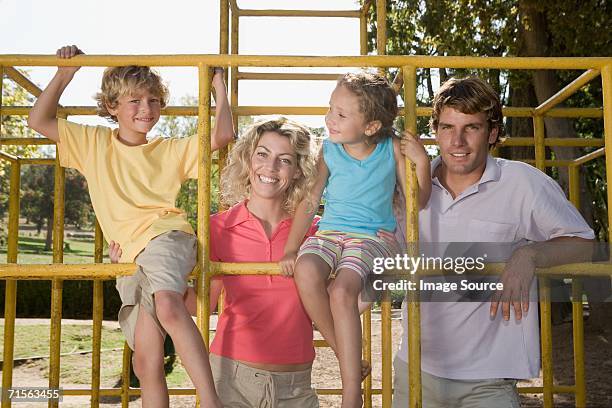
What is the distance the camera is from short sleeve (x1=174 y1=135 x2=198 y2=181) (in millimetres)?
2396

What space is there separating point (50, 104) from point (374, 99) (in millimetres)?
1034

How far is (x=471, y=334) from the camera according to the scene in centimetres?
223

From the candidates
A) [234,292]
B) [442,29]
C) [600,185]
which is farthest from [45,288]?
[234,292]

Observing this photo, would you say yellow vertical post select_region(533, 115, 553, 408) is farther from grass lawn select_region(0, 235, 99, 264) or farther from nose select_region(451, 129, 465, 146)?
grass lawn select_region(0, 235, 99, 264)

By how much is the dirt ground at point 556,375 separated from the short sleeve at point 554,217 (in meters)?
4.97

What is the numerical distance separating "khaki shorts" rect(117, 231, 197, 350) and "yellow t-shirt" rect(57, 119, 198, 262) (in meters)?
0.07

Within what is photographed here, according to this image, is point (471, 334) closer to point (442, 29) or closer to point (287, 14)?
point (287, 14)

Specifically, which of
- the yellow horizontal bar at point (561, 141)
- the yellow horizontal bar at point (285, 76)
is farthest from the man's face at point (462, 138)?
the yellow horizontal bar at point (561, 141)

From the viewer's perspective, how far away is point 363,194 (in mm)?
2229

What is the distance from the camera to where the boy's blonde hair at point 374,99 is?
2.26 m

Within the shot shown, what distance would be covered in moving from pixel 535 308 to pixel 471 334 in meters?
0.21

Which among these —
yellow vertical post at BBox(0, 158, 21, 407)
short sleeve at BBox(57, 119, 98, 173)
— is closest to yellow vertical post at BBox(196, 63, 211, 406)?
short sleeve at BBox(57, 119, 98, 173)

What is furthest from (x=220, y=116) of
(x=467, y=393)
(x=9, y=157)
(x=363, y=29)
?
(x=9, y=157)

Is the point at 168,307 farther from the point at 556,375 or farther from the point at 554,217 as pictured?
the point at 556,375
